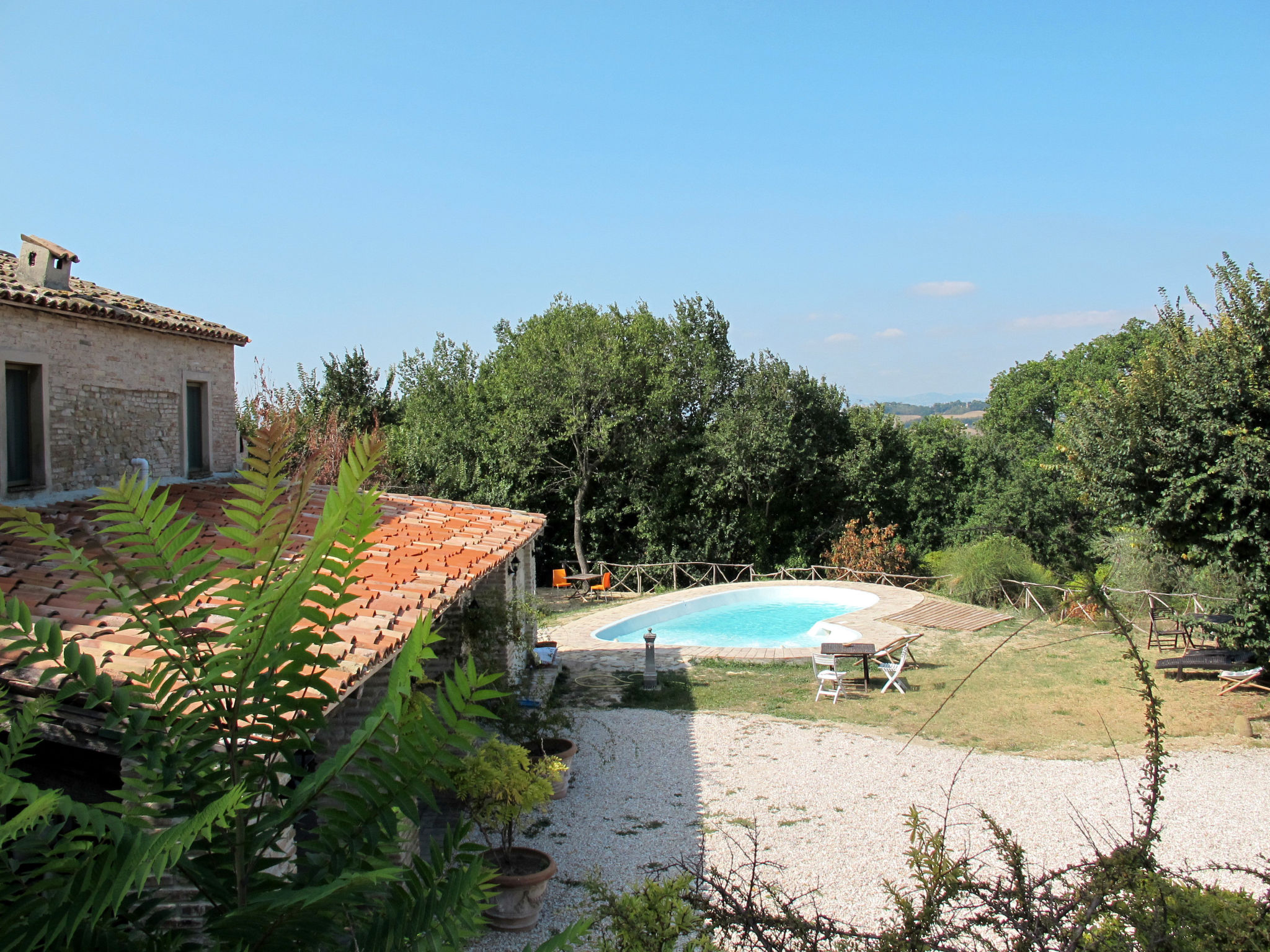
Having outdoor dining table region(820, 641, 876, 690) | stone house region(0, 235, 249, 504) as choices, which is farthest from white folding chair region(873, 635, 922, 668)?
stone house region(0, 235, 249, 504)

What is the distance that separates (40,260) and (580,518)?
20.0 meters

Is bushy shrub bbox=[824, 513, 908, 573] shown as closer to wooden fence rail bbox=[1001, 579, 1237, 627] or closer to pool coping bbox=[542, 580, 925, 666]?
pool coping bbox=[542, 580, 925, 666]

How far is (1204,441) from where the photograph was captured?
36.5ft

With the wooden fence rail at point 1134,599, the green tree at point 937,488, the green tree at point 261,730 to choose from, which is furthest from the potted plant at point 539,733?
the green tree at point 937,488

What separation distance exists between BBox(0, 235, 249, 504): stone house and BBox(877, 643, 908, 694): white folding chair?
11.2 metres

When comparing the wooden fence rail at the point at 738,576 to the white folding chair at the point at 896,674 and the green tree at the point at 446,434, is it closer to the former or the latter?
the green tree at the point at 446,434

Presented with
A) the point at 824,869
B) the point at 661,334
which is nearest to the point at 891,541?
the point at 661,334

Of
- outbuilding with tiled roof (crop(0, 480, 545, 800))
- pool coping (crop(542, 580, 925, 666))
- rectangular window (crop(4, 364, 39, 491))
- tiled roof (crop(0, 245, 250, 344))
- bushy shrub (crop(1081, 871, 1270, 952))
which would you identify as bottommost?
pool coping (crop(542, 580, 925, 666))

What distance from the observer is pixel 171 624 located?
2.31 metres

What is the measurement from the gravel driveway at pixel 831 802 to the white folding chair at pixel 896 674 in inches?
97.4

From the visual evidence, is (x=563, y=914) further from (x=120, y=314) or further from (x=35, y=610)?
(x=120, y=314)

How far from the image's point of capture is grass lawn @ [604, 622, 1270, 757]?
11.4m

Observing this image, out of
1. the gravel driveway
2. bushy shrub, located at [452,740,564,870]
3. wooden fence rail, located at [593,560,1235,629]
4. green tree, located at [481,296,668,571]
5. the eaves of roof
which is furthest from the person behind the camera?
green tree, located at [481,296,668,571]

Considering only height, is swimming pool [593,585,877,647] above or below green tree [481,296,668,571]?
below
